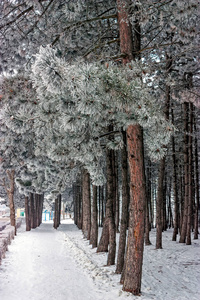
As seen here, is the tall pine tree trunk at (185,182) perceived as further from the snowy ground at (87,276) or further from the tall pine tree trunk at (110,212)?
the tall pine tree trunk at (110,212)

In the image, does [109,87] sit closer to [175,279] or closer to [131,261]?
[131,261]

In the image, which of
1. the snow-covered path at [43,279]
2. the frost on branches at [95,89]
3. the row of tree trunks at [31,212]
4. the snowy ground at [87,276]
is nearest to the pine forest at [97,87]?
the frost on branches at [95,89]

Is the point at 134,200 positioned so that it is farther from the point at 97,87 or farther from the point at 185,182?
the point at 185,182

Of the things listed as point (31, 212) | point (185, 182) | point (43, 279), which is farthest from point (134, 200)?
point (31, 212)

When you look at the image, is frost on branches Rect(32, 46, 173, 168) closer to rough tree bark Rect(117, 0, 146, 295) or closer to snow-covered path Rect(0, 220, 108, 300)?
rough tree bark Rect(117, 0, 146, 295)

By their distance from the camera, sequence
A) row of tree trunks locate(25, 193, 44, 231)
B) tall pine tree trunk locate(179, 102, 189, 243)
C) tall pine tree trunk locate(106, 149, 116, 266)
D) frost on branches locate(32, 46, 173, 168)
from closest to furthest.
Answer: frost on branches locate(32, 46, 173, 168), tall pine tree trunk locate(106, 149, 116, 266), tall pine tree trunk locate(179, 102, 189, 243), row of tree trunks locate(25, 193, 44, 231)

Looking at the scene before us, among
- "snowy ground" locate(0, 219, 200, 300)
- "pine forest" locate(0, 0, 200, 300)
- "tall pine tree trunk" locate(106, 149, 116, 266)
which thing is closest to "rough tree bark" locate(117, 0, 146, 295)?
"pine forest" locate(0, 0, 200, 300)

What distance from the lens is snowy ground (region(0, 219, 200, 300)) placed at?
5.79 metres

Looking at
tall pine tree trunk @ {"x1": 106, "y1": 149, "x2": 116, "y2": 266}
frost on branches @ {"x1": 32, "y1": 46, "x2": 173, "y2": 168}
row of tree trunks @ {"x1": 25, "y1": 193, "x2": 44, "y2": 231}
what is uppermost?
frost on branches @ {"x1": 32, "y1": 46, "x2": 173, "y2": 168}

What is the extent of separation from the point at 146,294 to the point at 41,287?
2419 mm

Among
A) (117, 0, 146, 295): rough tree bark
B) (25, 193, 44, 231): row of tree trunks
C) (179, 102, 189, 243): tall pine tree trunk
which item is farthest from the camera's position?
(25, 193, 44, 231): row of tree trunks

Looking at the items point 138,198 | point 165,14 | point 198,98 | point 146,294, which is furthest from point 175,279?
point 165,14

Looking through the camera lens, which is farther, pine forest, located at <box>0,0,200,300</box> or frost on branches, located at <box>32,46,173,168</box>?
pine forest, located at <box>0,0,200,300</box>

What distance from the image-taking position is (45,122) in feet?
20.1
